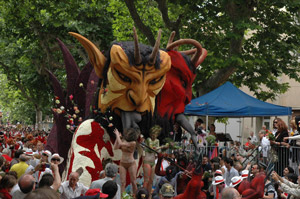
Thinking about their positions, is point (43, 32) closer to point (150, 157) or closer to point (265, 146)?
point (265, 146)

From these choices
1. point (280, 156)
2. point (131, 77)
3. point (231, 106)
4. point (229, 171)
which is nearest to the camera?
point (131, 77)

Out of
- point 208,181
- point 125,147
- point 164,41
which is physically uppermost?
point 164,41

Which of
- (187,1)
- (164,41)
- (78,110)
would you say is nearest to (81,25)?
(164,41)

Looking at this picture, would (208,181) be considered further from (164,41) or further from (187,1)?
(164,41)

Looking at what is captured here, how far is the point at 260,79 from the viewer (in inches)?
724

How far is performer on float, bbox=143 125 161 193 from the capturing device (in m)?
8.38

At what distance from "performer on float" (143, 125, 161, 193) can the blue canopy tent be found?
4.42m

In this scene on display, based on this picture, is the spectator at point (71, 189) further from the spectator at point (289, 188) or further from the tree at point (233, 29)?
the tree at point (233, 29)

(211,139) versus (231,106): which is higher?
(231,106)

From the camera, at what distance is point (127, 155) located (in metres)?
8.48

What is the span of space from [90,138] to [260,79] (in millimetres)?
11233

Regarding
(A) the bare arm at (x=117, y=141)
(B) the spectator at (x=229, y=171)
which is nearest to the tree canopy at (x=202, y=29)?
(B) the spectator at (x=229, y=171)

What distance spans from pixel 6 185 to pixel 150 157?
3436mm

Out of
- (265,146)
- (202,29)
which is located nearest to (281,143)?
(265,146)
